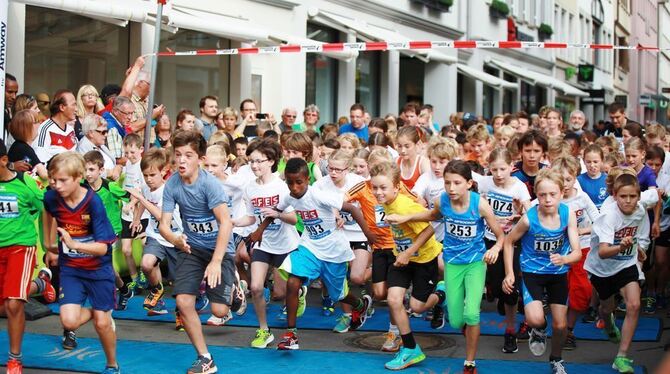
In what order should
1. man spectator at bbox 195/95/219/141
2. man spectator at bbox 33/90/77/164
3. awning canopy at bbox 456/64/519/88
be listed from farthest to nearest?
awning canopy at bbox 456/64/519/88 → man spectator at bbox 195/95/219/141 → man spectator at bbox 33/90/77/164

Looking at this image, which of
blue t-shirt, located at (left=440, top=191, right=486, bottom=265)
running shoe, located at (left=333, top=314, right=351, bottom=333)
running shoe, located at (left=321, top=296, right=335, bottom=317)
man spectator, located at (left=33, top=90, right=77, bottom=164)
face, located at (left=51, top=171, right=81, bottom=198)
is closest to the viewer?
face, located at (left=51, top=171, right=81, bottom=198)

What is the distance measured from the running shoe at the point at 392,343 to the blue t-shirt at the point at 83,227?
2434 mm

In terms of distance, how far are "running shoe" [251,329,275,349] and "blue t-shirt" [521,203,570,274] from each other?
7.27 feet

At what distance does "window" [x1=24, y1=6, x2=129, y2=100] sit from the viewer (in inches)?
571

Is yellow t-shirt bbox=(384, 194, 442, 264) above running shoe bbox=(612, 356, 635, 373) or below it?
above

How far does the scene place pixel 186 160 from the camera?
7.98 meters

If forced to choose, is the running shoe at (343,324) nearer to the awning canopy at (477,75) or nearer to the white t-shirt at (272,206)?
the white t-shirt at (272,206)

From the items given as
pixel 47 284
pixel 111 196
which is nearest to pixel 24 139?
pixel 111 196

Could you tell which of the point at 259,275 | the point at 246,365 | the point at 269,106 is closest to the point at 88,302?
the point at 246,365

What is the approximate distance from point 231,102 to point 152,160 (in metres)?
9.50

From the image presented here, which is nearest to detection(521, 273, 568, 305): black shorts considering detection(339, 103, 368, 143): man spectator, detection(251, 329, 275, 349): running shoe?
detection(251, 329, 275, 349): running shoe

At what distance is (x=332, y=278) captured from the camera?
9234 millimetres

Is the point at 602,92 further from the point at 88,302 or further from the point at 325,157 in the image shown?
the point at 88,302

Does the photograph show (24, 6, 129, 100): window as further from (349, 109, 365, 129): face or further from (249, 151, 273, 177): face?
(249, 151, 273, 177): face
